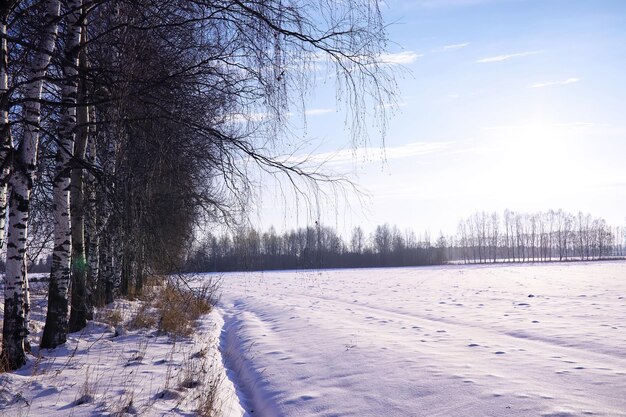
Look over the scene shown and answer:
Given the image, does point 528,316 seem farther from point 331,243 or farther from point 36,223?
point 36,223

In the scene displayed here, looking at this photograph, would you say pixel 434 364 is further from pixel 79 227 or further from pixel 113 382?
pixel 79 227

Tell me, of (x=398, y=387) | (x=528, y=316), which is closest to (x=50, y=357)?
(x=398, y=387)

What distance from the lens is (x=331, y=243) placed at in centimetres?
506

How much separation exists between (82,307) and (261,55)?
238 inches

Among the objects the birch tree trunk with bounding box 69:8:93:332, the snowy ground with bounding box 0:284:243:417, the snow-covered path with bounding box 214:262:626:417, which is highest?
the birch tree trunk with bounding box 69:8:93:332

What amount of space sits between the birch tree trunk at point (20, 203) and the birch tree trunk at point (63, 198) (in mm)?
505

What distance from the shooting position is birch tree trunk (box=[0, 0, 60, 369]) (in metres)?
5.18

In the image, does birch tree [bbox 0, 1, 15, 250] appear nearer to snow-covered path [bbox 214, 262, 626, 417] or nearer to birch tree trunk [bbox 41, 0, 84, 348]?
birch tree trunk [bbox 41, 0, 84, 348]

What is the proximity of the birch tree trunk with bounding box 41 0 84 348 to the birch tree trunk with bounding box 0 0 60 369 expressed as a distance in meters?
0.51

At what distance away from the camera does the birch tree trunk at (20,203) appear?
518 cm

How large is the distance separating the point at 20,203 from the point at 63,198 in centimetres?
94

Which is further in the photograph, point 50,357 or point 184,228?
point 184,228

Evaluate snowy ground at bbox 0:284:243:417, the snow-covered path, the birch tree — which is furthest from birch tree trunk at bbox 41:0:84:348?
the snow-covered path

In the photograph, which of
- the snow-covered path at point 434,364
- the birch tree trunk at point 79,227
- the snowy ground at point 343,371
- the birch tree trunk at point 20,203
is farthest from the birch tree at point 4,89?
the snow-covered path at point 434,364
